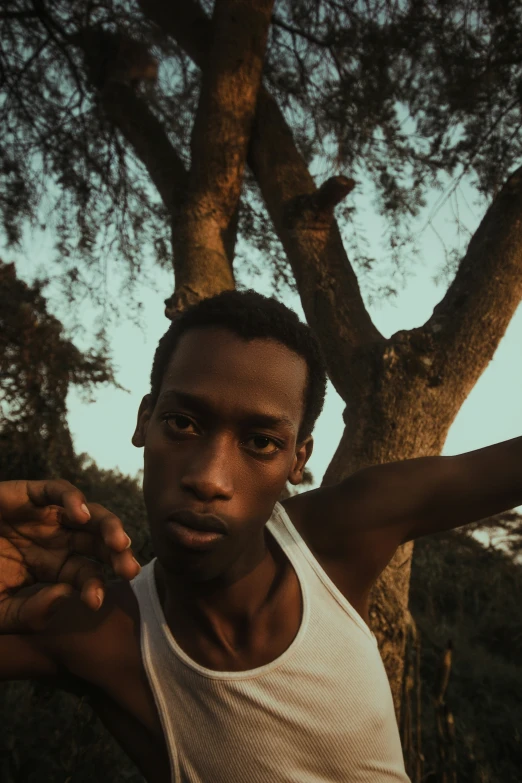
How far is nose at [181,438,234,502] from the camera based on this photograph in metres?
1.51

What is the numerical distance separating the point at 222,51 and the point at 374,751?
3.71 m

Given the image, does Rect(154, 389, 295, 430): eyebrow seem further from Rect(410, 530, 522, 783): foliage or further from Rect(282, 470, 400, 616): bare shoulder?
Rect(410, 530, 522, 783): foliage

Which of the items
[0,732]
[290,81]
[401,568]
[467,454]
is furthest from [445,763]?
[290,81]

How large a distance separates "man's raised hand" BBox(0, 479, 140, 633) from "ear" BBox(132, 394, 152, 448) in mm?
356

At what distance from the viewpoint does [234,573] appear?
1.75 m

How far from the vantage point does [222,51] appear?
390 cm

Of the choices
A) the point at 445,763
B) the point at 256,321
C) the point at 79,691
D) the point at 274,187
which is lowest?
the point at 445,763

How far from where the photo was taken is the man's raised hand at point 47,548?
140 centimetres

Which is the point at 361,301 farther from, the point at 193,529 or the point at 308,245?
the point at 193,529

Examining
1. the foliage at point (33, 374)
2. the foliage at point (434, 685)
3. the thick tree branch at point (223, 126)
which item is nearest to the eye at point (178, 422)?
the foliage at point (434, 685)

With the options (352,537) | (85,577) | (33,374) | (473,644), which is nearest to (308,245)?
(352,537)

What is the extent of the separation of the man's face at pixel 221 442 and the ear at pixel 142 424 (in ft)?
0.44

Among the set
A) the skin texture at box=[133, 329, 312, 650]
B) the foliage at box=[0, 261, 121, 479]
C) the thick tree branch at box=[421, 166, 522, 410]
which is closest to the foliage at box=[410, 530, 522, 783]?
the thick tree branch at box=[421, 166, 522, 410]

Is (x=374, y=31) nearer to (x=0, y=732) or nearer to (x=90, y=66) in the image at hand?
(x=90, y=66)
